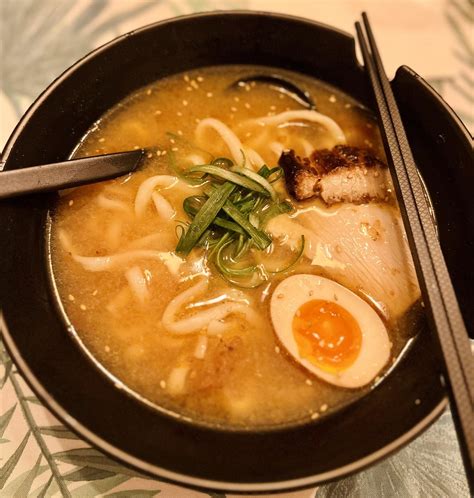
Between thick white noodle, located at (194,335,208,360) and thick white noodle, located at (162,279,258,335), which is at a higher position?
thick white noodle, located at (162,279,258,335)

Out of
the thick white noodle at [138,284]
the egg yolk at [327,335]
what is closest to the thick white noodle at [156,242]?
the thick white noodle at [138,284]

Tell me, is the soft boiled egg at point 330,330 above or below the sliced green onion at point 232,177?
below

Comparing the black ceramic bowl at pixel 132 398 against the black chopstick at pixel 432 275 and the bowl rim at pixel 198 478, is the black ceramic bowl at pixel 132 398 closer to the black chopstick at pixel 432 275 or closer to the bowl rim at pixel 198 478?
the bowl rim at pixel 198 478

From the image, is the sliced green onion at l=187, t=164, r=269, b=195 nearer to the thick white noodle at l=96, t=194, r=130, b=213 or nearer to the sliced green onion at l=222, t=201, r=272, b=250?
the sliced green onion at l=222, t=201, r=272, b=250

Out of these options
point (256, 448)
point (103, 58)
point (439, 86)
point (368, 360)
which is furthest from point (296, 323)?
point (439, 86)

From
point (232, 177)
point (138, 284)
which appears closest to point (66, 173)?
point (138, 284)

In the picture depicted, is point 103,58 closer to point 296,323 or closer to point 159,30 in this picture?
point 159,30

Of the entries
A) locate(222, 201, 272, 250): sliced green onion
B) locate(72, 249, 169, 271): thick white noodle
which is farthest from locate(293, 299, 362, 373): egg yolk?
locate(72, 249, 169, 271): thick white noodle
